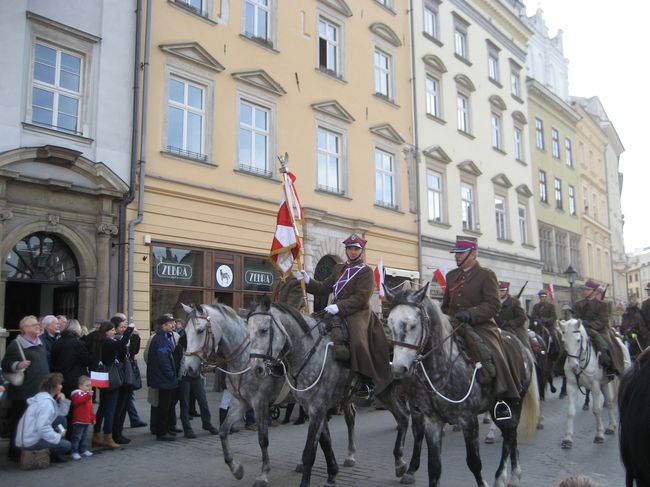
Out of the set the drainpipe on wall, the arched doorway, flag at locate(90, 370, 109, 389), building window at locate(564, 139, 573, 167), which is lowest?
flag at locate(90, 370, 109, 389)

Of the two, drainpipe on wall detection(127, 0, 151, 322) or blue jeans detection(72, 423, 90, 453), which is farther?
drainpipe on wall detection(127, 0, 151, 322)

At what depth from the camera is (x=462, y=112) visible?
90.0 ft

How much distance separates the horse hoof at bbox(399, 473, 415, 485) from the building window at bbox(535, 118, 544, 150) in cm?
3005

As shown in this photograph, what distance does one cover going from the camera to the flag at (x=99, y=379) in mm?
8812

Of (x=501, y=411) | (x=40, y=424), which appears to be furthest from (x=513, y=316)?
(x=40, y=424)

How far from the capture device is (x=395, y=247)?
21.9 meters

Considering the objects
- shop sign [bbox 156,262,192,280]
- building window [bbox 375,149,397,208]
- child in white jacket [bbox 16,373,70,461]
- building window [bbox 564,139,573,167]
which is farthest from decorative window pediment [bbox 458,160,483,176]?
child in white jacket [bbox 16,373,70,461]

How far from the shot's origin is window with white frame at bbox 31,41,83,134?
12656 millimetres

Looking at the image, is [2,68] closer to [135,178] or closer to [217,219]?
[135,178]

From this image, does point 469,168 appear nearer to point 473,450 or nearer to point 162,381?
point 162,381

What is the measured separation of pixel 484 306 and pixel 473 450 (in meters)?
1.51

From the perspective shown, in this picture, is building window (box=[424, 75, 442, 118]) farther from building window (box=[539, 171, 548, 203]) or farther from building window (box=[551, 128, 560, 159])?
building window (box=[551, 128, 560, 159])

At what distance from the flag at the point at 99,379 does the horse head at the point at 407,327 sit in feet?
16.2

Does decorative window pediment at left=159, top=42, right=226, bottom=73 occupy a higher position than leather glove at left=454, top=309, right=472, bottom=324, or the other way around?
decorative window pediment at left=159, top=42, right=226, bottom=73
